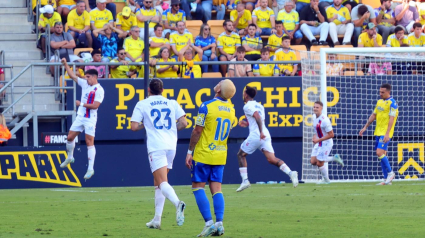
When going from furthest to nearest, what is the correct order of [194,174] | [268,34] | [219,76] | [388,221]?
[268,34] → [219,76] → [388,221] → [194,174]

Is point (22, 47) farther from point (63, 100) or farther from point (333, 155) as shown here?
point (333, 155)

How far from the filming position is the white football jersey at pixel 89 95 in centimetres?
1658

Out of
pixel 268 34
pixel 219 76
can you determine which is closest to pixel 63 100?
pixel 219 76

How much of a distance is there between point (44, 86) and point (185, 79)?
3.70 m

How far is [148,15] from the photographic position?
69.6ft

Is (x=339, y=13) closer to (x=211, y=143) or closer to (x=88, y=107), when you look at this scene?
(x=88, y=107)

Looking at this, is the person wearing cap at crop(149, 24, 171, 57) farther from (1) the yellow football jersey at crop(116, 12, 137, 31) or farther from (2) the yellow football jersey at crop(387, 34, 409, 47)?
(2) the yellow football jersey at crop(387, 34, 409, 47)

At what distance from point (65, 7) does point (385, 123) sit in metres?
9.79

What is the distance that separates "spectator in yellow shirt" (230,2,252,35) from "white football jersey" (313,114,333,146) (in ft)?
16.7

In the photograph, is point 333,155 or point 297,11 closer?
point 333,155

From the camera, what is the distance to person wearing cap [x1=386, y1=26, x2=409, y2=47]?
21203 mm

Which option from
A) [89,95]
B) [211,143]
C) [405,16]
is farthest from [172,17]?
[211,143]

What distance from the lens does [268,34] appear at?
21.6 meters

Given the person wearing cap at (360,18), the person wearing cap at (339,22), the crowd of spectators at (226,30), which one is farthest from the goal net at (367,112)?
the person wearing cap at (360,18)
